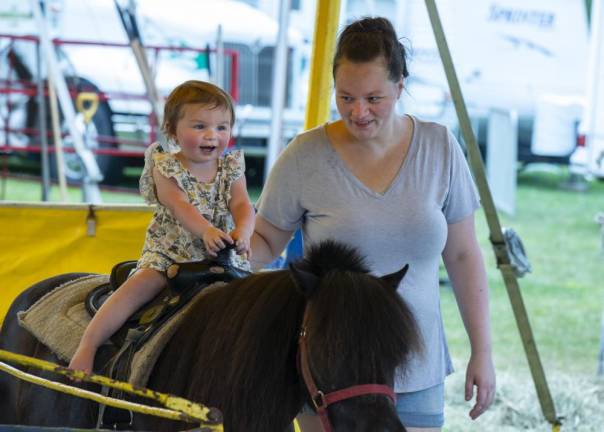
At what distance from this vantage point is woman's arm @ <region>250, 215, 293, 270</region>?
8.83ft

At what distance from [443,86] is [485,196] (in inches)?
408

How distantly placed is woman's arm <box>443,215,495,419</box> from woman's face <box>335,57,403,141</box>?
0.40 m

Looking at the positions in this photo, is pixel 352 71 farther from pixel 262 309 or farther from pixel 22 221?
pixel 22 221

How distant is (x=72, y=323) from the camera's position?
Result: 274 cm

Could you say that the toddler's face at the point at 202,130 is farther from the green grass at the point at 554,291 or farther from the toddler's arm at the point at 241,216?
the green grass at the point at 554,291

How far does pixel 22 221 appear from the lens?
392 centimetres

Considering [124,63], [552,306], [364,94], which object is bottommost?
[552,306]

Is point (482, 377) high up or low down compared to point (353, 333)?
down

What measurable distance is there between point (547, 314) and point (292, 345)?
6.43 m

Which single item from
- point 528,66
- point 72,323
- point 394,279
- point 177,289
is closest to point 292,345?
point 394,279

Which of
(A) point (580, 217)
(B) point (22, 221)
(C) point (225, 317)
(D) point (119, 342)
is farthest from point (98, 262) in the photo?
(A) point (580, 217)

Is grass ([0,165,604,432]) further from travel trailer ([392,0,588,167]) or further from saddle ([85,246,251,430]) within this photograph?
saddle ([85,246,251,430])

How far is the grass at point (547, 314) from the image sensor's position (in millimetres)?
5457

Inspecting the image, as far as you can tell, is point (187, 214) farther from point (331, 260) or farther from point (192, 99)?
point (331, 260)
